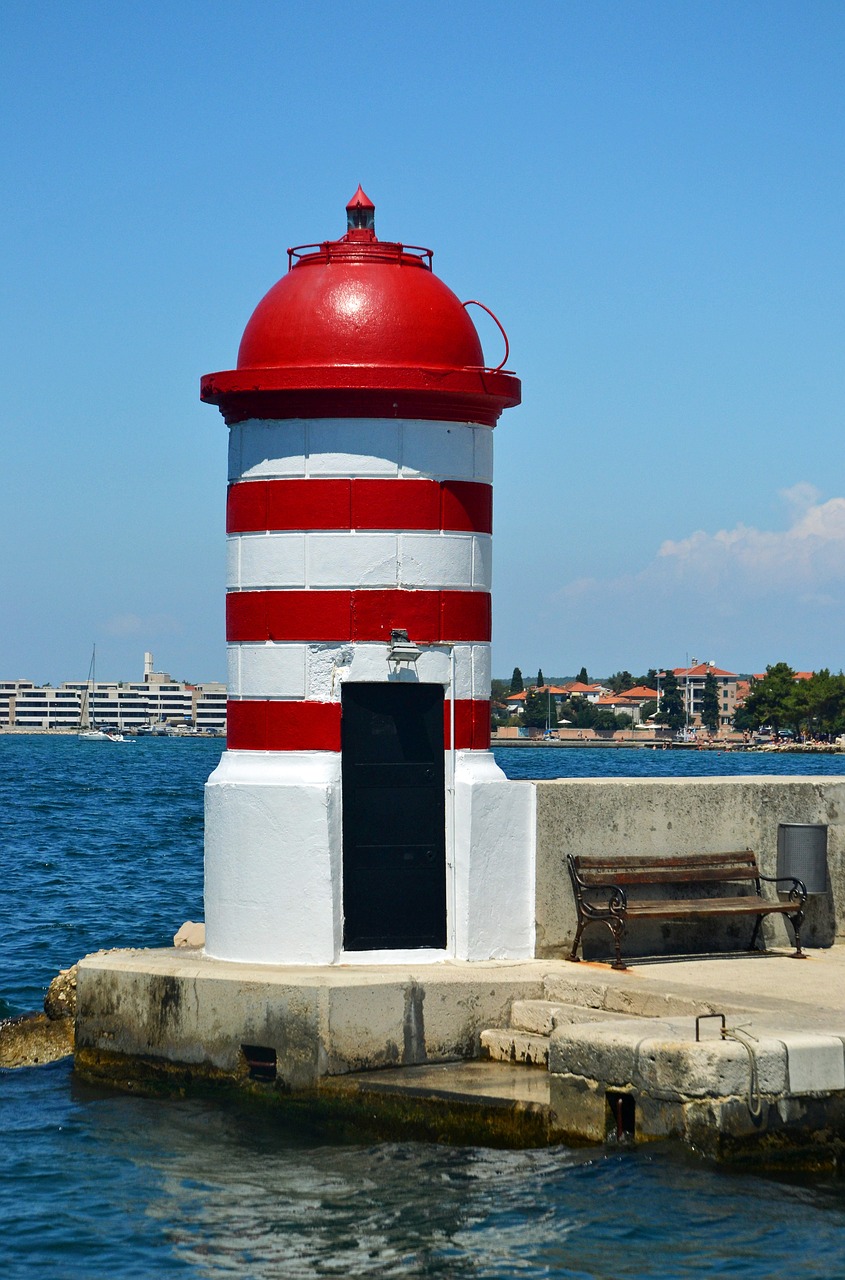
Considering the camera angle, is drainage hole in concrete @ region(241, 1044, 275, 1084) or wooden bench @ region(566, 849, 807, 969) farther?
wooden bench @ region(566, 849, 807, 969)

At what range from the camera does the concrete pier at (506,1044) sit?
9.34 meters

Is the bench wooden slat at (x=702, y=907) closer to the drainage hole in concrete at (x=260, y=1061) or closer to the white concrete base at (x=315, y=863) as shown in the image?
→ the white concrete base at (x=315, y=863)

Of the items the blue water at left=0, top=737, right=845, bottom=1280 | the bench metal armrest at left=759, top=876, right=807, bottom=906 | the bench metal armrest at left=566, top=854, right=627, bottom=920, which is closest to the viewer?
the blue water at left=0, top=737, right=845, bottom=1280

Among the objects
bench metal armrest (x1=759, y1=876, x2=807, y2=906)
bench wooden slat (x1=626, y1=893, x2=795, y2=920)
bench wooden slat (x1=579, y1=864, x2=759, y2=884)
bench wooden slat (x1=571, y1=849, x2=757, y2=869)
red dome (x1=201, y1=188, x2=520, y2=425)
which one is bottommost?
bench wooden slat (x1=626, y1=893, x2=795, y2=920)

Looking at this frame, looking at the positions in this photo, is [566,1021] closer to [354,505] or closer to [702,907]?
[702,907]

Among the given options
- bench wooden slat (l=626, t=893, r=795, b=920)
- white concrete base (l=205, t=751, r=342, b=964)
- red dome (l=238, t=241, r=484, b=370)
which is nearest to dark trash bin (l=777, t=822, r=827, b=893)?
bench wooden slat (l=626, t=893, r=795, b=920)

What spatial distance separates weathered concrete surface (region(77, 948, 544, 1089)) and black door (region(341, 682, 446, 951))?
34 centimetres

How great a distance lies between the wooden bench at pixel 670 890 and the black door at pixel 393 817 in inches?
41.2

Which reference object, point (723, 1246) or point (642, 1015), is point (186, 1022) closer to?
point (642, 1015)

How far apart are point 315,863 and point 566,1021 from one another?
210 centimetres

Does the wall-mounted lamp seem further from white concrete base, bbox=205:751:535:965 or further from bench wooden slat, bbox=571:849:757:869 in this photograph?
bench wooden slat, bbox=571:849:757:869

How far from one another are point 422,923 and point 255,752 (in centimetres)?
168

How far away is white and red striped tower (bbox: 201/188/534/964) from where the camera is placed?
11.9 m


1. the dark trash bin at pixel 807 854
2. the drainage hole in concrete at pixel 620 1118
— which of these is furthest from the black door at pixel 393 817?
the dark trash bin at pixel 807 854
